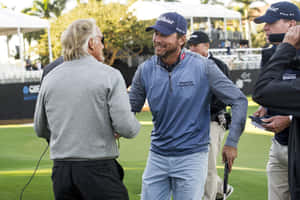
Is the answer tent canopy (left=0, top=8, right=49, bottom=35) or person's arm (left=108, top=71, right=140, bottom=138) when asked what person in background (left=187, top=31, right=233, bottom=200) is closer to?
person's arm (left=108, top=71, right=140, bottom=138)

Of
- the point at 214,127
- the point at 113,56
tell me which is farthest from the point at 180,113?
the point at 113,56

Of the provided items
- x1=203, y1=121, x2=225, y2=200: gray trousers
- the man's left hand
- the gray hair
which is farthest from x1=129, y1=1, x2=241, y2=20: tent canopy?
the gray hair

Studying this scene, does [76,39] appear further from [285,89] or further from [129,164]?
[129,164]

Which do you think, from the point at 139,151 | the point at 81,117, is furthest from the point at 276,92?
the point at 139,151

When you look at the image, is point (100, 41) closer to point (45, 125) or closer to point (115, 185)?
point (45, 125)

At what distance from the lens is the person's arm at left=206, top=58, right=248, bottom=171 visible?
12.7 ft

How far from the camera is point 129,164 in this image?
10070 mm

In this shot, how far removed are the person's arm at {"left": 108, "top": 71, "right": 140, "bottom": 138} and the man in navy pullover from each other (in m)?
0.63

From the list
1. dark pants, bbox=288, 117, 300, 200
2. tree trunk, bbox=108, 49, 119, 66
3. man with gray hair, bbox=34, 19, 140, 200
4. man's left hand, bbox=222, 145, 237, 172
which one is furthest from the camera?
tree trunk, bbox=108, 49, 119, 66

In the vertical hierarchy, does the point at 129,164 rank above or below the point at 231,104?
below

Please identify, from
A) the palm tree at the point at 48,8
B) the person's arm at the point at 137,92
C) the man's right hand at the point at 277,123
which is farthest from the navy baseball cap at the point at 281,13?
the palm tree at the point at 48,8

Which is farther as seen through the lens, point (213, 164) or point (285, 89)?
point (213, 164)

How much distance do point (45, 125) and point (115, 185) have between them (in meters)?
0.76

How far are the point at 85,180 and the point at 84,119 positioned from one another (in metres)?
0.45
